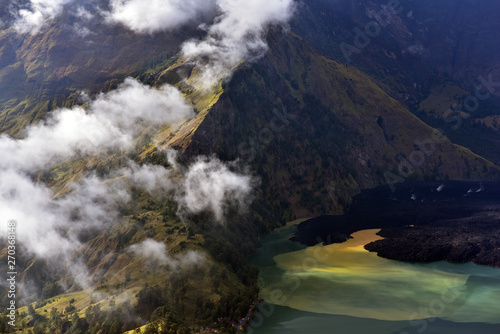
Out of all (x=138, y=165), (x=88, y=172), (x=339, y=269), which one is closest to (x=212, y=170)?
(x=138, y=165)

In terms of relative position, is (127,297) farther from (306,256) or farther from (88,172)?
(88,172)

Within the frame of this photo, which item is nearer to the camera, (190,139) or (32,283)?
(32,283)

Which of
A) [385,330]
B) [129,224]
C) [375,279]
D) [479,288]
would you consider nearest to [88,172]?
[129,224]

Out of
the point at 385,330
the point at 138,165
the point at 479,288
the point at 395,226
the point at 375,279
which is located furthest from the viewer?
the point at 395,226

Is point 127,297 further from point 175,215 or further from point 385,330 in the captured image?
point 385,330

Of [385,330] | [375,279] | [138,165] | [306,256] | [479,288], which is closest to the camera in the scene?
[385,330]

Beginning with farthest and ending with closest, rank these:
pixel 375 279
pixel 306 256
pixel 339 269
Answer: pixel 306 256 → pixel 339 269 → pixel 375 279

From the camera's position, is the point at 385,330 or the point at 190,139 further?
the point at 190,139

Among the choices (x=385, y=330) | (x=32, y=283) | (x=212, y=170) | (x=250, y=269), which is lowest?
(x=385, y=330)

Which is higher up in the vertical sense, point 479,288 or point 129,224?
point 129,224
